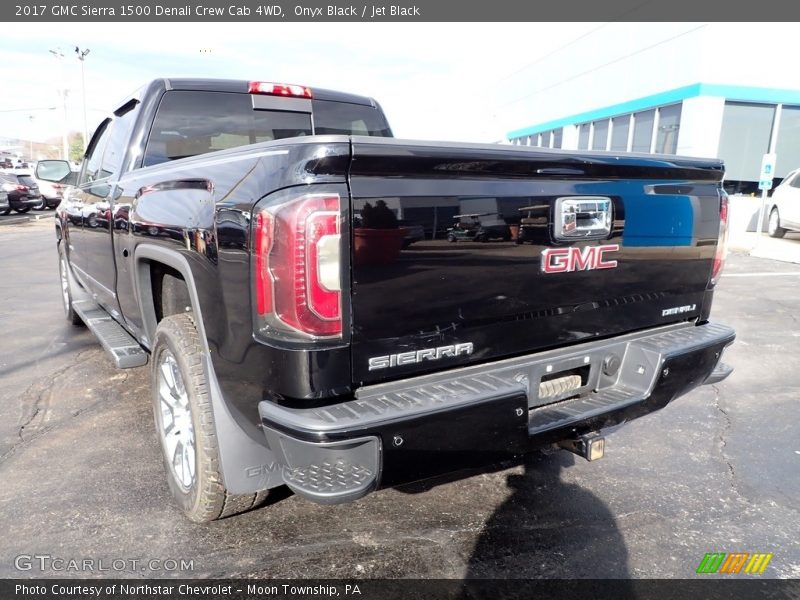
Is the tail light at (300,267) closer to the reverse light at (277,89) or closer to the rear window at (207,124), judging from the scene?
the rear window at (207,124)

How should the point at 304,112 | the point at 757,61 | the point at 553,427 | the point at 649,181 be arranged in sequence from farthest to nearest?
1. the point at 757,61
2. the point at 304,112
3. the point at 649,181
4. the point at 553,427

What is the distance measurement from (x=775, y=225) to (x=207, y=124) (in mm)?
16324

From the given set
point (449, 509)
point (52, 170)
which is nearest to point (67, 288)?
point (52, 170)

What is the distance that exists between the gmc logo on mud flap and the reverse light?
98.8 inches

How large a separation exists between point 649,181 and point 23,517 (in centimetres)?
328

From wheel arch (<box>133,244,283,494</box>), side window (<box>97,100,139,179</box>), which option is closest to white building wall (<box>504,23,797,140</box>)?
side window (<box>97,100,139,179</box>)

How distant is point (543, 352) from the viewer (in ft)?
A: 8.18

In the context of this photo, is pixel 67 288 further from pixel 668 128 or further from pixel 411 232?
pixel 668 128

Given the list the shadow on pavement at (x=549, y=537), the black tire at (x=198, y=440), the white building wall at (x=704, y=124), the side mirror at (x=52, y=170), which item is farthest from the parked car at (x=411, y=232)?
the white building wall at (x=704, y=124)

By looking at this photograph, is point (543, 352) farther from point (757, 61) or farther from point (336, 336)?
point (757, 61)

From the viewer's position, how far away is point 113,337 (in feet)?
12.9

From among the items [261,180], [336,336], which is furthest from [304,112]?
[336,336]

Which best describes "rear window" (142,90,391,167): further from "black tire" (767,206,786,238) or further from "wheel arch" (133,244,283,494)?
"black tire" (767,206,786,238)

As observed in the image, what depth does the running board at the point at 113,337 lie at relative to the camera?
3371mm
